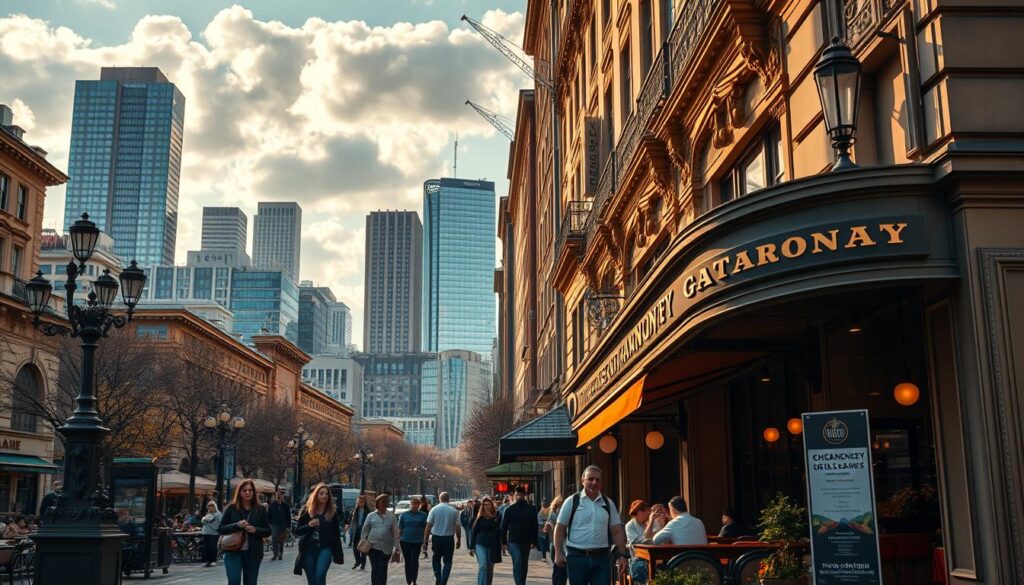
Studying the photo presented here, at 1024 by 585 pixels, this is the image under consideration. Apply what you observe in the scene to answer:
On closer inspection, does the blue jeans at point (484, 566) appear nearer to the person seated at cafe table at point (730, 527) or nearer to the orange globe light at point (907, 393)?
the person seated at cafe table at point (730, 527)

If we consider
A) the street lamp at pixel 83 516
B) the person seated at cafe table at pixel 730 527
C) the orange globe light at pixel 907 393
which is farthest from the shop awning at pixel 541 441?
the orange globe light at pixel 907 393

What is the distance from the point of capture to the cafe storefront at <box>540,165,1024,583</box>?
7.66m

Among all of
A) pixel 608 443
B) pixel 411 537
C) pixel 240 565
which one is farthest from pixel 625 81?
pixel 240 565

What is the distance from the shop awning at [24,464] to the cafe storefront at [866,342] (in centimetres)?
4024

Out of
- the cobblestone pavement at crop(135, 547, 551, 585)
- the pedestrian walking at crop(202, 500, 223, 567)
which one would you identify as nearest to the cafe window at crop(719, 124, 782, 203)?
the cobblestone pavement at crop(135, 547, 551, 585)

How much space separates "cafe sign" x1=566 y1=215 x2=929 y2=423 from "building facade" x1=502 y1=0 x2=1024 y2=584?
0.8 inches

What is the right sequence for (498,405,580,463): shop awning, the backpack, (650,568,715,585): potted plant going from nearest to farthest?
(650,568,715,585): potted plant, the backpack, (498,405,580,463): shop awning

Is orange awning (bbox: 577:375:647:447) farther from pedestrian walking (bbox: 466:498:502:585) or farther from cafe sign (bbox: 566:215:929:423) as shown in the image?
pedestrian walking (bbox: 466:498:502:585)

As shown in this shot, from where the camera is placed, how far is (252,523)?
42.7 ft

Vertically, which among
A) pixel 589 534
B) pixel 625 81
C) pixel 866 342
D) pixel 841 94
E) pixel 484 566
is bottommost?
pixel 484 566

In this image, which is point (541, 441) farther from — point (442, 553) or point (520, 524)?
point (520, 524)

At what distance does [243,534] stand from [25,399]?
4191cm

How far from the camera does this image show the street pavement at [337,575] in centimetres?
2311

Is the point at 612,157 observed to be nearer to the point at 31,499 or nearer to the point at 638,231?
the point at 638,231
